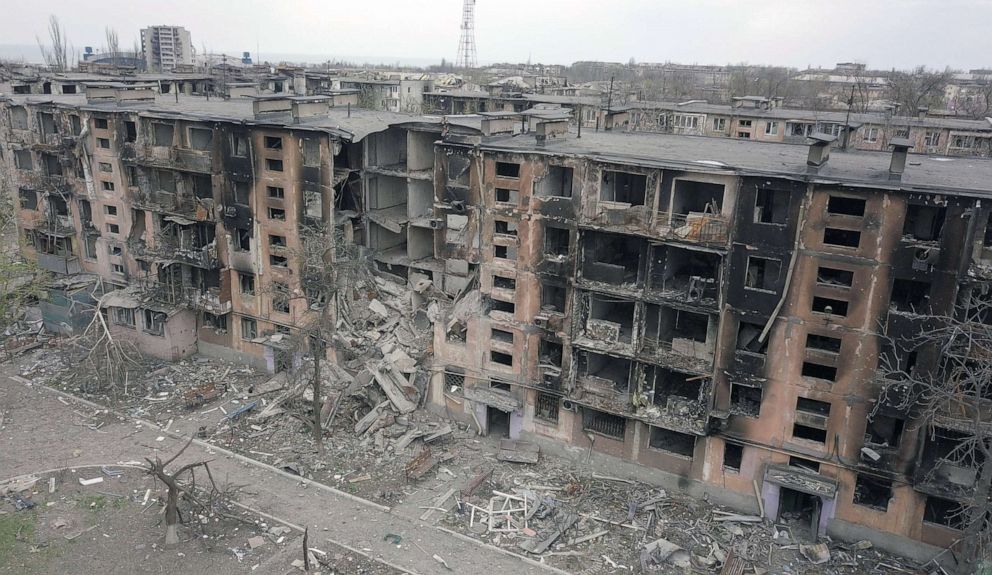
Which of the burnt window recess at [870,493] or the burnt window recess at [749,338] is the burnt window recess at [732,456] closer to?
the burnt window recess at [749,338]

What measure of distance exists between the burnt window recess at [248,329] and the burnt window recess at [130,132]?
14.4 m

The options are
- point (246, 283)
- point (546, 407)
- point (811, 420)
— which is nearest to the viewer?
point (811, 420)

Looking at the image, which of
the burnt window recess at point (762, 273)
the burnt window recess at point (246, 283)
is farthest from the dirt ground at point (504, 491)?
the burnt window recess at point (762, 273)

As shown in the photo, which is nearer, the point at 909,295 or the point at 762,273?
the point at 909,295

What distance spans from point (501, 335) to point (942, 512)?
22.8m

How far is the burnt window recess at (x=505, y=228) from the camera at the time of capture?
132 ft

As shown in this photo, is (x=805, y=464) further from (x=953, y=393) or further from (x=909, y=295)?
(x=909, y=295)

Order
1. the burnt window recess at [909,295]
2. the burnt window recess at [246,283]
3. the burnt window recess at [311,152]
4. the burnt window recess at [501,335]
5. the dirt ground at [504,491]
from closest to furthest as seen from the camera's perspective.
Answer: the burnt window recess at [909,295]
the dirt ground at [504,491]
the burnt window recess at [501,335]
the burnt window recess at [311,152]
the burnt window recess at [246,283]

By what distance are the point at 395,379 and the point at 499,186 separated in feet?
43.9

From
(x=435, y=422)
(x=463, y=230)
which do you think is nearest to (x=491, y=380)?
(x=435, y=422)

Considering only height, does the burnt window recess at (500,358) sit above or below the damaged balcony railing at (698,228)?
below

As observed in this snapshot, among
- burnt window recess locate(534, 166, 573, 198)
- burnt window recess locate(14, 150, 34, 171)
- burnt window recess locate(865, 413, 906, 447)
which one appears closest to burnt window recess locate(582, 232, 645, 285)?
burnt window recess locate(534, 166, 573, 198)

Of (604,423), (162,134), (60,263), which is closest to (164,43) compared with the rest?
(60,263)

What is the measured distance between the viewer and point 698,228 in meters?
34.2
